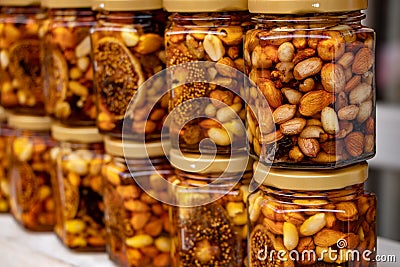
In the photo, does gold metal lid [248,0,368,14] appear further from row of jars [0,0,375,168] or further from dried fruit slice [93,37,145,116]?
dried fruit slice [93,37,145,116]

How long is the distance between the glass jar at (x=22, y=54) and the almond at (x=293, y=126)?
494 mm

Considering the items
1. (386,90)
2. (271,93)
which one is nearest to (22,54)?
(271,93)

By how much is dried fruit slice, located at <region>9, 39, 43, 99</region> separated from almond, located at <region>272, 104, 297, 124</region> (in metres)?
0.49

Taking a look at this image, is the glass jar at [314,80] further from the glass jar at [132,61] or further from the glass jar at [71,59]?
the glass jar at [71,59]

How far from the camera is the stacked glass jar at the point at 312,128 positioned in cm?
70

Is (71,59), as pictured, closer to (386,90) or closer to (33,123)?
(33,123)

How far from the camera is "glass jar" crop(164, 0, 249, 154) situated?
31.0 inches

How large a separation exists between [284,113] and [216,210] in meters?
0.17

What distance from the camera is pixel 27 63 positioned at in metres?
1.09

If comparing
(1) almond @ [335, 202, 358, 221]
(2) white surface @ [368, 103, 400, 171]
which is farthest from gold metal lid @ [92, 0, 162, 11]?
(2) white surface @ [368, 103, 400, 171]

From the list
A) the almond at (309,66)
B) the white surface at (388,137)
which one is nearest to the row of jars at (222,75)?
the almond at (309,66)

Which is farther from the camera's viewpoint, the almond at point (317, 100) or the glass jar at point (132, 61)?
the glass jar at point (132, 61)

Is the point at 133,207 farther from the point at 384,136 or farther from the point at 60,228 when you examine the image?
the point at 384,136

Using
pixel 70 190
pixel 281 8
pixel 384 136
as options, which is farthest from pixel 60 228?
pixel 384 136
